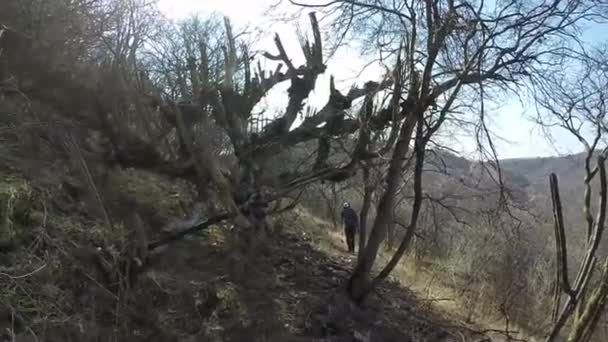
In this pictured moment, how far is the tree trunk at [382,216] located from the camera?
8.80 metres

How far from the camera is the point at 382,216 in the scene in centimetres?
924

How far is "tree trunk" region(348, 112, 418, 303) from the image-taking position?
8805mm

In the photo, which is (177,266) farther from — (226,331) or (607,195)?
(607,195)

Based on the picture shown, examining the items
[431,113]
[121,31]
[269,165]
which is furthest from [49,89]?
[431,113]

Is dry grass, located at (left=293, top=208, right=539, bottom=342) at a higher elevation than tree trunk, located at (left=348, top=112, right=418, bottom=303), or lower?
lower

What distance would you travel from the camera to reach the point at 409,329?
9.45 m

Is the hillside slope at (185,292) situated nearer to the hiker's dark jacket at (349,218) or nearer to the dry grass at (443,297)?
the dry grass at (443,297)

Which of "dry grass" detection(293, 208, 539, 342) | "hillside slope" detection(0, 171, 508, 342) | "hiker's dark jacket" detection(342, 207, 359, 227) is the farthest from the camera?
"hiker's dark jacket" detection(342, 207, 359, 227)

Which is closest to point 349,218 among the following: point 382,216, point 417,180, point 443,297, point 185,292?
point 443,297

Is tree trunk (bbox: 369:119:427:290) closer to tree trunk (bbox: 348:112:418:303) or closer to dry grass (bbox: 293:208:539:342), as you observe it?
tree trunk (bbox: 348:112:418:303)

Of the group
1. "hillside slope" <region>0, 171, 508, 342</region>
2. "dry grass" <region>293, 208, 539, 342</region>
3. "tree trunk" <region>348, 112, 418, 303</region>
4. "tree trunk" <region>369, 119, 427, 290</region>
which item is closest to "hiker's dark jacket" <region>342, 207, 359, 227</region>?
"dry grass" <region>293, 208, 539, 342</region>

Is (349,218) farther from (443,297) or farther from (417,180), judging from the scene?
(417,180)

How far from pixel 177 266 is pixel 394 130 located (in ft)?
12.0

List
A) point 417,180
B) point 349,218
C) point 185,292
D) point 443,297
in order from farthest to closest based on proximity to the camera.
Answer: point 349,218, point 443,297, point 417,180, point 185,292
